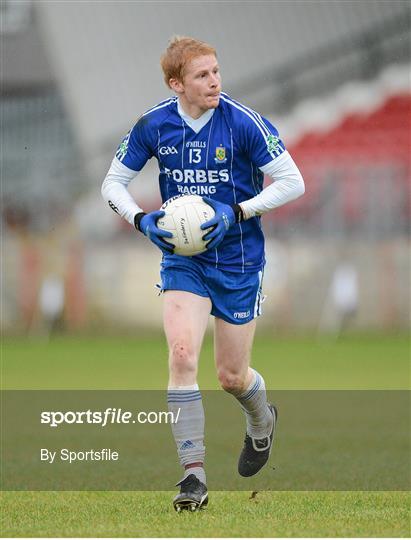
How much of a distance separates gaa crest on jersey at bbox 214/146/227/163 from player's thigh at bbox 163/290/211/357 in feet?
2.23

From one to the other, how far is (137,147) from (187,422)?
4.65ft

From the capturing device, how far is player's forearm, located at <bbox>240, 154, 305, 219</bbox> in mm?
5984

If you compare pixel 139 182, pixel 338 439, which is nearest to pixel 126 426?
pixel 338 439

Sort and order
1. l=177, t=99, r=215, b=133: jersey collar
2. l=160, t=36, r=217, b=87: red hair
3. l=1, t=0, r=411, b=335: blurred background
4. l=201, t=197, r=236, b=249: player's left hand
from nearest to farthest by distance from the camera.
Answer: l=201, t=197, r=236, b=249: player's left hand → l=160, t=36, r=217, b=87: red hair → l=177, t=99, r=215, b=133: jersey collar → l=1, t=0, r=411, b=335: blurred background

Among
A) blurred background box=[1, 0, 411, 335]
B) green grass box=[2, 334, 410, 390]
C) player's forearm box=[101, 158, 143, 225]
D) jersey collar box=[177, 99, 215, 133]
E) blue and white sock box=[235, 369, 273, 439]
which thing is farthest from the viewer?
blurred background box=[1, 0, 411, 335]

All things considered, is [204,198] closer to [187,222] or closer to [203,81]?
[187,222]

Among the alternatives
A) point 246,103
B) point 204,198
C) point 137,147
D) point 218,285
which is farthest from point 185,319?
point 246,103

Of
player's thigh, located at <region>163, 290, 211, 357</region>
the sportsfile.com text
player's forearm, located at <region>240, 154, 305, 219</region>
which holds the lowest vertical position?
the sportsfile.com text

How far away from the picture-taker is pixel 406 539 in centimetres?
472

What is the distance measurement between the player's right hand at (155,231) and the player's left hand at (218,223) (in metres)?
0.19

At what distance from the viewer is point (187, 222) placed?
580cm

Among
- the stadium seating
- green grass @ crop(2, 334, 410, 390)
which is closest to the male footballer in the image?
green grass @ crop(2, 334, 410, 390)

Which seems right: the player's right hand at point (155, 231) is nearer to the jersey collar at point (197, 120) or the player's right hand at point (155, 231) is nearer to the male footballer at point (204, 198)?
the male footballer at point (204, 198)

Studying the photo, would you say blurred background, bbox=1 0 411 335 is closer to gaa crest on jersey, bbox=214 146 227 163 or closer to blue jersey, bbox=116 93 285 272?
blue jersey, bbox=116 93 285 272
